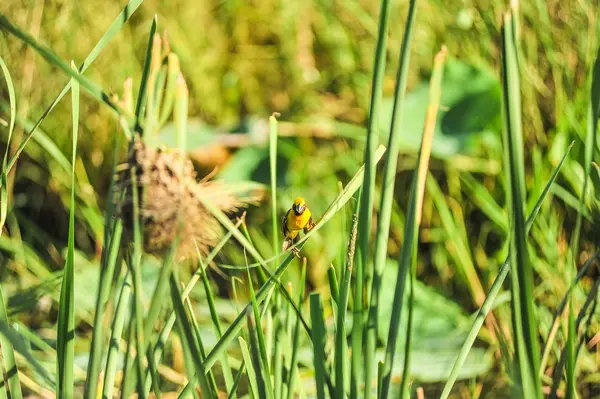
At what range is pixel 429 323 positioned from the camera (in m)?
0.84

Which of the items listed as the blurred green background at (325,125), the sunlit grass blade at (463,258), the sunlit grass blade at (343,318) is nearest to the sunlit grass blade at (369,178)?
the sunlit grass blade at (343,318)

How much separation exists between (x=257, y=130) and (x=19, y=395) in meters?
0.73

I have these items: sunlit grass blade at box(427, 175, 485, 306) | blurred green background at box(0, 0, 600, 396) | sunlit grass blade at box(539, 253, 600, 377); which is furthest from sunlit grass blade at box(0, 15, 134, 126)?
sunlit grass blade at box(427, 175, 485, 306)

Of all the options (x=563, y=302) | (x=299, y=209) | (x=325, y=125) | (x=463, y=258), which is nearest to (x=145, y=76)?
(x=299, y=209)

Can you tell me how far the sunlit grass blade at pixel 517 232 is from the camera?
0.30 m

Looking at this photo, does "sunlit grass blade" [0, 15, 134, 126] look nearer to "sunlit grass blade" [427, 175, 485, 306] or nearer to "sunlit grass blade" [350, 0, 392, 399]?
"sunlit grass blade" [350, 0, 392, 399]

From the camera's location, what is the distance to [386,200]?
1.29 feet

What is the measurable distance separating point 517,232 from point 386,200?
9 cm

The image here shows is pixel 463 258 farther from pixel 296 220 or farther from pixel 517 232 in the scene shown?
pixel 517 232

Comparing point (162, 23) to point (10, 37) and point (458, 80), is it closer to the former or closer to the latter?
point (10, 37)

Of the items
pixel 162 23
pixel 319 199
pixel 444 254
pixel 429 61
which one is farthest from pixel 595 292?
pixel 162 23

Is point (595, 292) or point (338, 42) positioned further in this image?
point (338, 42)

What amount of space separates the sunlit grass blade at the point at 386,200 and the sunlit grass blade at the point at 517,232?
6 centimetres

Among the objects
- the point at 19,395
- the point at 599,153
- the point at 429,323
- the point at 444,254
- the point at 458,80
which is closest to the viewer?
the point at 19,395
